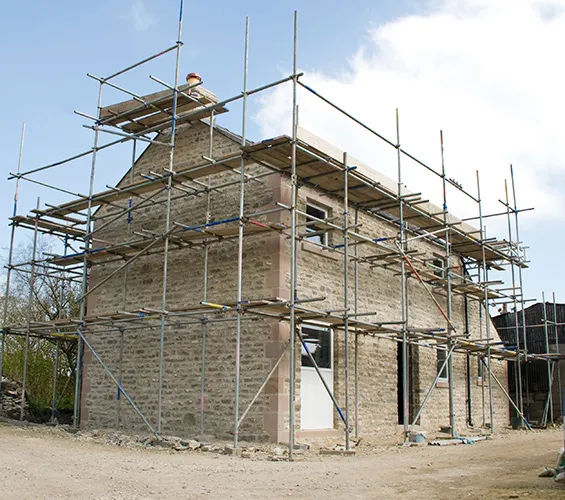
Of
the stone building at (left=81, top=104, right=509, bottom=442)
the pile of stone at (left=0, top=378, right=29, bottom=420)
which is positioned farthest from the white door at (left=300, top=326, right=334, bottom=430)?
the pile of stone at (left=0, top=378, right=29, bottom=420)

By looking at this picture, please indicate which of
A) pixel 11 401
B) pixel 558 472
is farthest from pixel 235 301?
pixel 11 401

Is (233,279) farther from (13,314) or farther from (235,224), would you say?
(13,314)

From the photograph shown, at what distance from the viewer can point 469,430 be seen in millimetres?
17734

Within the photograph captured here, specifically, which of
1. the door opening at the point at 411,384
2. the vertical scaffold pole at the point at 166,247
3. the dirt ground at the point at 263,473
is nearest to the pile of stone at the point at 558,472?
the dirt ground at the point at 263,473

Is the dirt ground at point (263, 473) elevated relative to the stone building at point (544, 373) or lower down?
lower down

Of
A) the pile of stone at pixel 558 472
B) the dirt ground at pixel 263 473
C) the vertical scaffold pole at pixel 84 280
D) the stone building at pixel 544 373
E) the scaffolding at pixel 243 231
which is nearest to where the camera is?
the dirt ground at pixel 263 473

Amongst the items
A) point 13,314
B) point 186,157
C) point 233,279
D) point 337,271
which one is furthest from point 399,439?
point 13,314

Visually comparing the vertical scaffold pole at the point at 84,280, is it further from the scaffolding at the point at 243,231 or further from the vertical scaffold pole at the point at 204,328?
the vertical scaffold pole at the point at 204,328

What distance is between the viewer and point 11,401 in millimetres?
17438

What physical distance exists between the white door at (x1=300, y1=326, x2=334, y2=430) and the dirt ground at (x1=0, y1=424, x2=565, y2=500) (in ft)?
3.80

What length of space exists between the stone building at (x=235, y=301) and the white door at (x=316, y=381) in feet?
0.10

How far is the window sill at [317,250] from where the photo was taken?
13.3 m

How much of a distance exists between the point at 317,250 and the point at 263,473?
566cm

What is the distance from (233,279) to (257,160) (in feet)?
7.59
